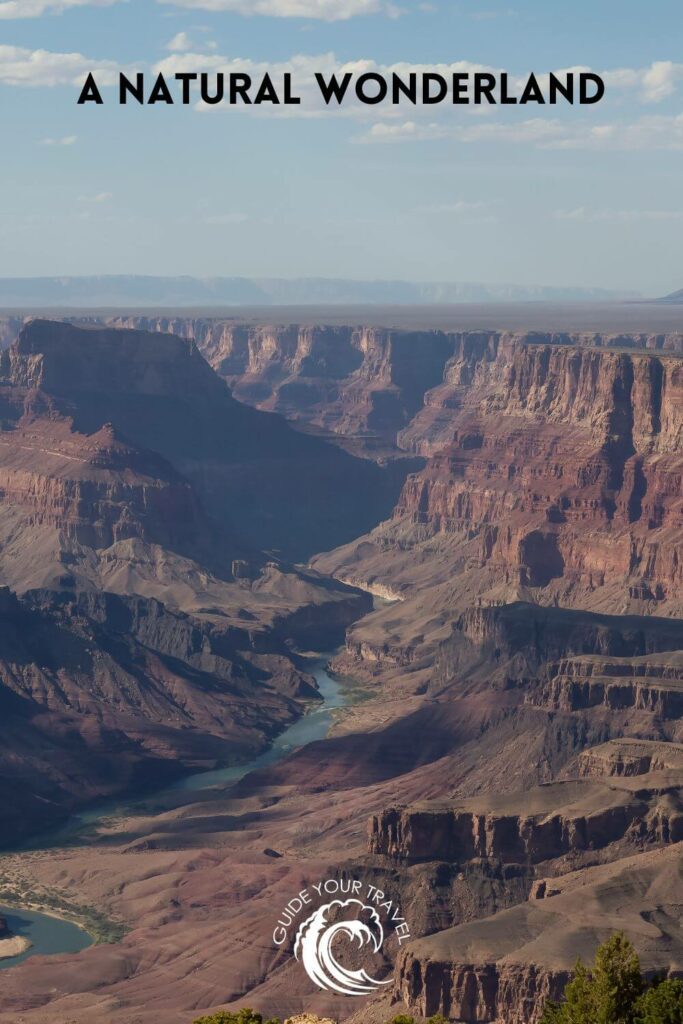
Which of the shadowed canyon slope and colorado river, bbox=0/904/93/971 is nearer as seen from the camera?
colorado river, bbox=0/904/93/971

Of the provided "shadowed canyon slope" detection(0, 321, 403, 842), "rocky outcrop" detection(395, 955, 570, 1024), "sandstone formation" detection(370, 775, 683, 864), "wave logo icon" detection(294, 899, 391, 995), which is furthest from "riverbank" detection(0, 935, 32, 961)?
"rocky outcrop" detection(395, 955, 570, 1024)

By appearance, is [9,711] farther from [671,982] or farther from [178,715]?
[671,982]

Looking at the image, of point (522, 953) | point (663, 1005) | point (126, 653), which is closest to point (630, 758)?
point (522, 953)

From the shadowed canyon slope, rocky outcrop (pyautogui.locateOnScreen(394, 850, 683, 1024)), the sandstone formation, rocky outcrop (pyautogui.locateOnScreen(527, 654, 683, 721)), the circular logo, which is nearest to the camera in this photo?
rocky outcrop (pyautogui.locateOnScreen(394, 850, 683, 1024))

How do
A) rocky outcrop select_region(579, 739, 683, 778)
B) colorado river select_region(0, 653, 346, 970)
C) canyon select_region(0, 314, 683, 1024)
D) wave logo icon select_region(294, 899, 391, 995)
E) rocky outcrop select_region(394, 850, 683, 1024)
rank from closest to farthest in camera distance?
rocky outcrop select_region(394, 850, 683, 1024), wave logo icon select_region(294, 899, 391, 995), canyon select_region(0, 314, 683, 1024), colorado river select_region(0, 653, 346, 970), rocky outcrop select_region(579, 739, 683, 778)

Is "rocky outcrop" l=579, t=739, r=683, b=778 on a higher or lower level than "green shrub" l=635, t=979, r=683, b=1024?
higher

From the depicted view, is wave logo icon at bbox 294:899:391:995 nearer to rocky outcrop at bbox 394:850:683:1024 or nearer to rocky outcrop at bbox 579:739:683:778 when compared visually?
rocky outcrop at bbox 394:850:683:1024

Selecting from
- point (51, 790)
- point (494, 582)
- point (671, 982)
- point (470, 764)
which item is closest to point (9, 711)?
point (51, 790)
